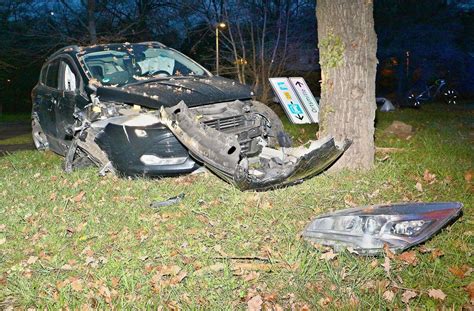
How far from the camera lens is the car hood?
589cm

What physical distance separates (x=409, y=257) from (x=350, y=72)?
283 cm

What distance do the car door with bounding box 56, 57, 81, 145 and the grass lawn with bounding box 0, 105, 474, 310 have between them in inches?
50.0

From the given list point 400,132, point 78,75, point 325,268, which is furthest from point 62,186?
point 400,132

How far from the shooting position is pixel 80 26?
17.2 metres

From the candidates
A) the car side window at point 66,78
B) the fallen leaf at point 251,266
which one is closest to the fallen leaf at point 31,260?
the fallen leaf at point 251,266

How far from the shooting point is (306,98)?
1181cm

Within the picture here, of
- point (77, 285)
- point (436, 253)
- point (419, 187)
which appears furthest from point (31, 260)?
point (419, 187)

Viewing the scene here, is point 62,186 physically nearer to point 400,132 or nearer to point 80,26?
point 400,132

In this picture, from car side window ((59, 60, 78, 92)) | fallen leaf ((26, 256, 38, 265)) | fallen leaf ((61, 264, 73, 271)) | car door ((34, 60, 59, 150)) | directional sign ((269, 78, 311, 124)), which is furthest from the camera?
directional sign ((269, 78, 311, 124))

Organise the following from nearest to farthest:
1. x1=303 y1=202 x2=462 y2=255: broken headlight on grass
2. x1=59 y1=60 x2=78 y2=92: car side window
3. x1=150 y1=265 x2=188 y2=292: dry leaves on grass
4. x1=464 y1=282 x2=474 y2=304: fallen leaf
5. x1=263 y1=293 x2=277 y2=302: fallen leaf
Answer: x1=464 y1=282 x2=474 y2=304: fallen leaf, x1=263 y1=293 x2=277 y2=302: fallen leaf, x1=150 y1=265 x2=188 y2=292: dry leaves on grass, x1=303 y1=202 x2=462 y2=255: broken headlight on grass, x1=59 y1=60 x2=78 y2=92: car side window

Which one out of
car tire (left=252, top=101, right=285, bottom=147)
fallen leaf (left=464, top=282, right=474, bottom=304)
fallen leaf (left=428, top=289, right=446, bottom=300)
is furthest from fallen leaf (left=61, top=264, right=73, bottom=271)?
car tire (left=252, top=101, right=285, bottom=147)

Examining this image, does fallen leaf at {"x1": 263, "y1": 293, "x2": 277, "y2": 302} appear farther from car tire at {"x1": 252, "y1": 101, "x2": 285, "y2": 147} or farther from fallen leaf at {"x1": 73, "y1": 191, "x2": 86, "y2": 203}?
car tire at {"x1": 252, "y1": 101, "x2": 285, "y2": 147}

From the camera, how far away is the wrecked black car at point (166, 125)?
5.16 metres

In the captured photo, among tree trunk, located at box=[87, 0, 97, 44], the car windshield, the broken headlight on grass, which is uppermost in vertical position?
tree trunk, located at box=[87, 0, 97, 44]
